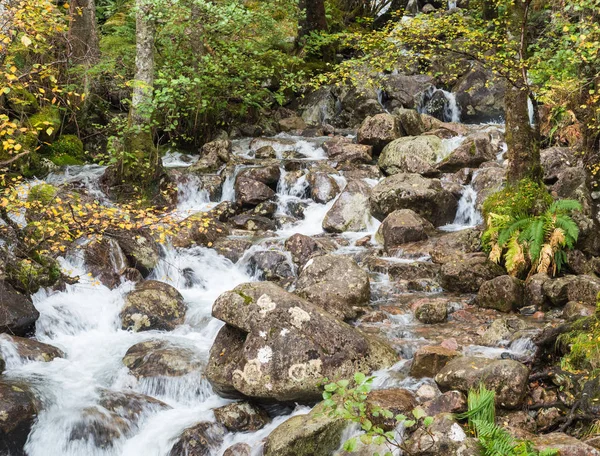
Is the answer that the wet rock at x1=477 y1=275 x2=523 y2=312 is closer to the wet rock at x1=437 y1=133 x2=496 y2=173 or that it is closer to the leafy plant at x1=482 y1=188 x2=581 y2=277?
the leafy plant at x1=482 y1=188 x2=581 y2=277

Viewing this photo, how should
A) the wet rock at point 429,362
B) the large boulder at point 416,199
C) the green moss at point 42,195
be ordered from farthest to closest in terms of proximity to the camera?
1. the large boulder at point 416,199
2. the green moss at point 42,195
3. the wet rock at point 429,362

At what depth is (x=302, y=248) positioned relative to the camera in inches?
468

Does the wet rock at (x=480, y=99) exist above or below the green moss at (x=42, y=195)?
above

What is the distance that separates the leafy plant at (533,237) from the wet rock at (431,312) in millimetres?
1842

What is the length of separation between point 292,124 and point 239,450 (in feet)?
50.7

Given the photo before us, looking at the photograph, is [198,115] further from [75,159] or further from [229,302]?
[229,302]

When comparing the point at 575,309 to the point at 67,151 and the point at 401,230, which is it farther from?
the point at 67,151

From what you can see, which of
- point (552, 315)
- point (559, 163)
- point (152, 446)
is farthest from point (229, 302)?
point (559, 163)

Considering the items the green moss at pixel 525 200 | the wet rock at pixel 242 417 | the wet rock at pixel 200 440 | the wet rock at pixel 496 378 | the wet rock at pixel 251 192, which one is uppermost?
the green moss at pixel 525 200

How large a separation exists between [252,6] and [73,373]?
58.8 feet

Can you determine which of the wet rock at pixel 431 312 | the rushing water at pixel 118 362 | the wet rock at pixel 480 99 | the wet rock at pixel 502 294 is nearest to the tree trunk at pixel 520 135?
the wet rock at pixel 502 294

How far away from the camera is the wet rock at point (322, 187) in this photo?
590 inches

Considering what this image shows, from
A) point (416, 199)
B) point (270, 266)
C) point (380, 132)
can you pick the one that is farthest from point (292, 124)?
point (270, 266)

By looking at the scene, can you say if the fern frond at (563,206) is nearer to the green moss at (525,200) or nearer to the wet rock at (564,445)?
the green moss at (525,200)
